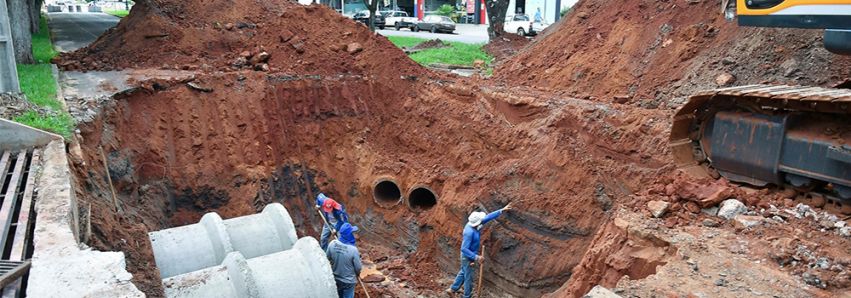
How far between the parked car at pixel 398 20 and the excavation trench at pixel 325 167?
25.5 metres

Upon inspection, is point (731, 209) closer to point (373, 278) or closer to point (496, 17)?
point (373, 278)

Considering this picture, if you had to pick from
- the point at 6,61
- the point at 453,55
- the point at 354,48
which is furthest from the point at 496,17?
the point at 6,61

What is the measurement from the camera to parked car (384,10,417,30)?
131 ft

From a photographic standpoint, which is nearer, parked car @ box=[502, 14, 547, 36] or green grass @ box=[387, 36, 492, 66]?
green grass @ box=[387, 36, 492, 66]

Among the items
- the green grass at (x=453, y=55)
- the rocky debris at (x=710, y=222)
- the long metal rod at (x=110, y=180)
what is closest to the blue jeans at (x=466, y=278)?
the rocky debris at (x=710, y=222)

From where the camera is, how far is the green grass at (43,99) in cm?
977

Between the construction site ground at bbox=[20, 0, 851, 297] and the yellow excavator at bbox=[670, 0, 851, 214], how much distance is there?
0.29 metres

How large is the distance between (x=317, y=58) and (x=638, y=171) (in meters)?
8.84

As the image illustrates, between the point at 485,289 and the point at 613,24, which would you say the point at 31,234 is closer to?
the point at 485,289

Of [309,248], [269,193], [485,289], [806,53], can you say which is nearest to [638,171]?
[485,289]

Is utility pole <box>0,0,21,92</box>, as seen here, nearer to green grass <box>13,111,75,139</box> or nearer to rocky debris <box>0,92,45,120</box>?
rocky debris <box>0,92,45,120</box>

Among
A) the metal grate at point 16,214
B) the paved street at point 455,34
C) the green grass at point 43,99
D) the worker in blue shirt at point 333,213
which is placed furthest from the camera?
the paved street at point 455,34

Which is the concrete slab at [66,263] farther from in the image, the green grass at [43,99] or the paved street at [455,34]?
the paved street at [455,34]

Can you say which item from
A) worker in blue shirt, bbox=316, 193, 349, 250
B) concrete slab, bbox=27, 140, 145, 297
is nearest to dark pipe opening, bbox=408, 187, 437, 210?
worker in blue shirt, bbox=316, 193, 349, 250
